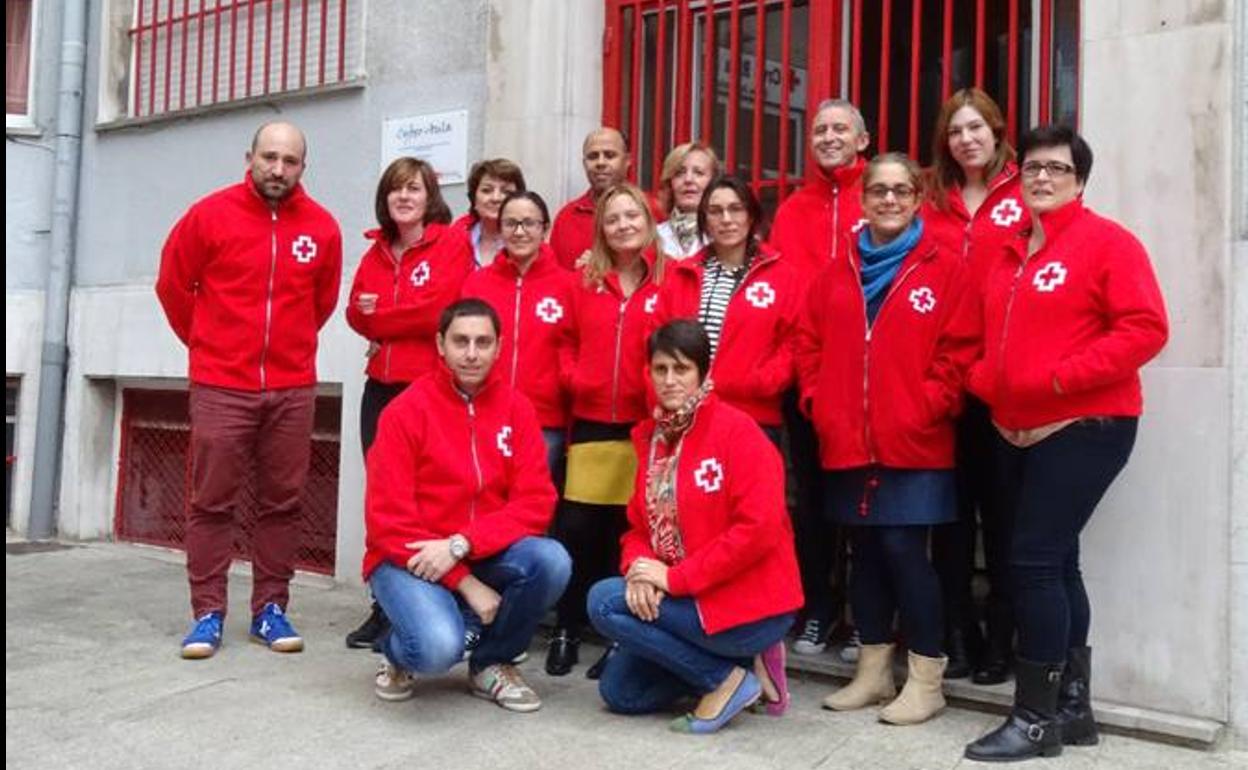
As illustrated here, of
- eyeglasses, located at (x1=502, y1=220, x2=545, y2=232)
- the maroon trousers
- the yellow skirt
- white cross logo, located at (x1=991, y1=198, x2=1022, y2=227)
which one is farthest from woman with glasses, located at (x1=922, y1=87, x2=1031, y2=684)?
the maroon trousers

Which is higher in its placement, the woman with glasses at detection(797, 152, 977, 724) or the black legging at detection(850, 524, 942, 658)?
the woman with glasses at detection(797, 152, 977, 724)

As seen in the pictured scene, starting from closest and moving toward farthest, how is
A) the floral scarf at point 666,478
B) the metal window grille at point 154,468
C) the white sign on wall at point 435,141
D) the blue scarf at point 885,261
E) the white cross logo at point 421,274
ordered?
1. the floral scarf at point 666,478
2. the blue scarf at point 885,261
3. the white cross logo at point 421,274
4. the white sign on wall at point 435,141
5. the metal window grille at point 154,468

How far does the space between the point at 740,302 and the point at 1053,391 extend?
3.74 feet

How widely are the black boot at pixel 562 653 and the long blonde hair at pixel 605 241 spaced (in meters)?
1.29

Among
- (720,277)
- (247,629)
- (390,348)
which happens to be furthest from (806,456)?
(247,629)

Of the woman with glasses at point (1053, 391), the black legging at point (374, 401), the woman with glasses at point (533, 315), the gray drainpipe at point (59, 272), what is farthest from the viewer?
the gray drainpipe at point (59, 272)

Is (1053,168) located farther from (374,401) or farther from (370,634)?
(370,634)

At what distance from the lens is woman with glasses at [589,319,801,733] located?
12.3 ft

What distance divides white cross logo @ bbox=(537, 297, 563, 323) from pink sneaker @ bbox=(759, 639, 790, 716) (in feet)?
4.75

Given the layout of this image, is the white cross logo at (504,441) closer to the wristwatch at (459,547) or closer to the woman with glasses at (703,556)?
the wristwatch at (459,547)

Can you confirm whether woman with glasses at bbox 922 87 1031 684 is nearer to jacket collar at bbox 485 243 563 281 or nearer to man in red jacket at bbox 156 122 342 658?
jacket collar at bbox 485 243 563 281

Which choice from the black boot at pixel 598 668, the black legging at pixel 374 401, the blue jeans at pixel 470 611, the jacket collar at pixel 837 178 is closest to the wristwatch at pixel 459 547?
the blue jeans at pixel 470 611

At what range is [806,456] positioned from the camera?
4.48 meters

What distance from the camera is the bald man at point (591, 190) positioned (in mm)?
4980
